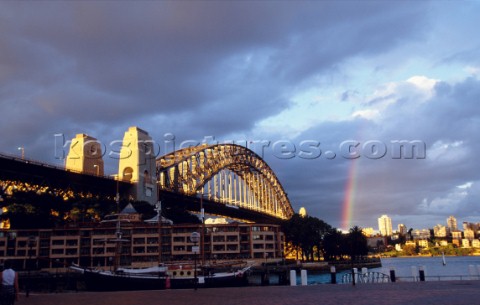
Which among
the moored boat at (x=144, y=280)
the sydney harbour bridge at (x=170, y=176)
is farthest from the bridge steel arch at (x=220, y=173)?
the moored boat at (x=144, y=280)

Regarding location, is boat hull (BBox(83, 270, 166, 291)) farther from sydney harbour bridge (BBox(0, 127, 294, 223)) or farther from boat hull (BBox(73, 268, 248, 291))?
sydney harbour bridge (BBox(0, 127, 294, 223))

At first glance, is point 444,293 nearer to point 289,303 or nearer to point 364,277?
point 289,303

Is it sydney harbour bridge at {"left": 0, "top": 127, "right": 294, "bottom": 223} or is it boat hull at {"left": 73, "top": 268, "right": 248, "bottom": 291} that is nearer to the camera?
boat hull at {"left": 73, "top": 268, "right": 248, "bottom": 291}

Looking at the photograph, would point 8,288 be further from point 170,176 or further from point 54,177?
point 170,176

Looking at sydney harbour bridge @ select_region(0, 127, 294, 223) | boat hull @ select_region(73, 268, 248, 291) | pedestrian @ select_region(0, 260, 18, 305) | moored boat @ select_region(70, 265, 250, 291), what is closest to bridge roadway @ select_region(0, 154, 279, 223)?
sydney harbour bridge @ select_region(0, 127, 294, 223)

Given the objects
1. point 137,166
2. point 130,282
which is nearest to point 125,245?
point 137,166

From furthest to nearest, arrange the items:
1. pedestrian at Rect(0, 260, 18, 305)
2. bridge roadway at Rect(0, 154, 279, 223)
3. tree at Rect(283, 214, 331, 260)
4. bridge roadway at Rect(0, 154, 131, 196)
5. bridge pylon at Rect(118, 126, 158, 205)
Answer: tree at Rect(283, 214, 331, 260) < bridge pylon at Rect(118, 126, 158, 205) < bridge roadway at Rect(0, 154, 279, 223) < bridge roadway at Rect(0, 154, 131, 196) < pedestrian at Rect(0, 260, 18, 305)

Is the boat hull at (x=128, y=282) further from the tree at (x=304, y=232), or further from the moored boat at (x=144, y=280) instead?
the tree at (x=304, y=232)
